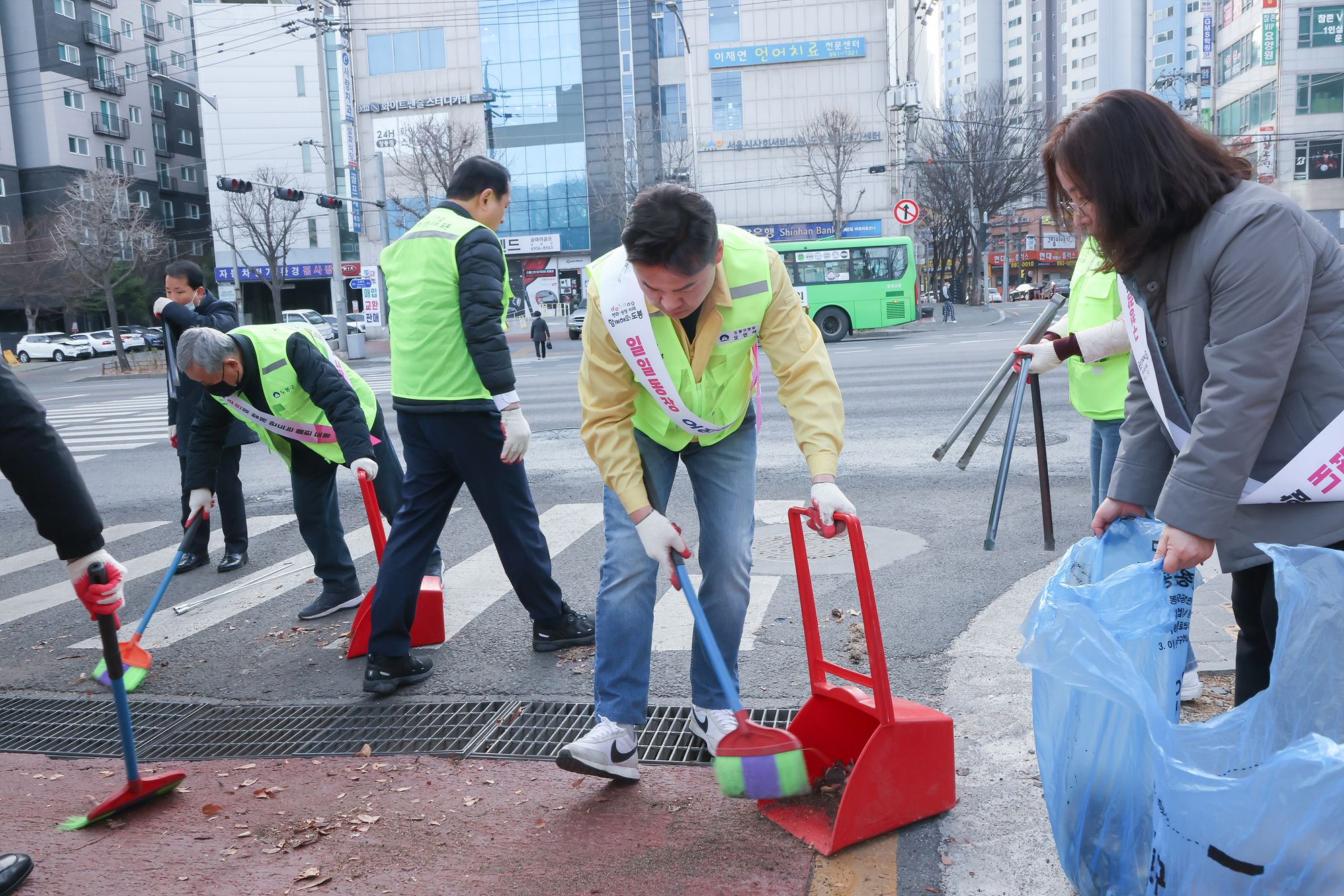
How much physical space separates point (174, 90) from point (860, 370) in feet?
212

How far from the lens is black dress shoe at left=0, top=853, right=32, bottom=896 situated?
2.51 metres

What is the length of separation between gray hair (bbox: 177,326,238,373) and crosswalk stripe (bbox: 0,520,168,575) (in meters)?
2.37

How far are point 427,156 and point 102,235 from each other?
12.7m

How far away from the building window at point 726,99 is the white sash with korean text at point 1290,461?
46.8m

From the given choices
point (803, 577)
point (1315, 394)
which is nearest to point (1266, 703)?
point (1315, 394)

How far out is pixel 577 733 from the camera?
3365 millimetres

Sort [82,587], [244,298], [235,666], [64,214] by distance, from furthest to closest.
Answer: [244,298]
[64,214]
[235,666]
[82,587]

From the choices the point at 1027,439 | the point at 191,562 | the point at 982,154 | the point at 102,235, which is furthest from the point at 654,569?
the point at 982,154

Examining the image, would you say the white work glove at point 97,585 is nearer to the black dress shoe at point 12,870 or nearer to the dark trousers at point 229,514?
the black dress shoe at point 12,870

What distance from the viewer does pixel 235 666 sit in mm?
4332

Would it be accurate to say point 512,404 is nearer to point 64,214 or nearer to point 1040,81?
point 64,214

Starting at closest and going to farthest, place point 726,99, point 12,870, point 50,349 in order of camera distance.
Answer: point 12,870, point 50,349, point 726,99

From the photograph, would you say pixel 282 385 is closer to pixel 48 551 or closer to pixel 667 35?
pixel 48 551

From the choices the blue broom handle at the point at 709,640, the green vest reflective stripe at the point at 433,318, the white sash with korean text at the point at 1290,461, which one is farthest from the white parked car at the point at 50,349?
the white sash with korean text at the point at 1290,461
